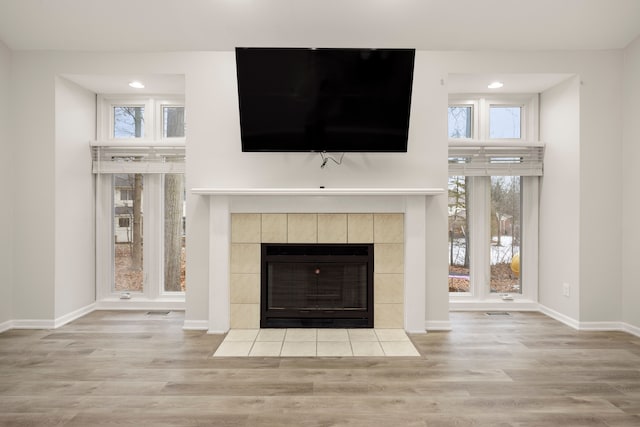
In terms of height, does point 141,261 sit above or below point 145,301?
above

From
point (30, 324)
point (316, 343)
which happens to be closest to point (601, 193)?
point (316, 343)

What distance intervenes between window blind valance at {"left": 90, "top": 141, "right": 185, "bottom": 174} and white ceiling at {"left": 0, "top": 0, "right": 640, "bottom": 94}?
2.18ft

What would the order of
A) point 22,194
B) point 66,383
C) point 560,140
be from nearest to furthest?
point 66,383 < point 22,194 < point 560,140

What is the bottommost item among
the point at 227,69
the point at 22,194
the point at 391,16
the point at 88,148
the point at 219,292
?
the point at 219,292

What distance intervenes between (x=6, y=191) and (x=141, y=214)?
3.67 ft

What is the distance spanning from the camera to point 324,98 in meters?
3.27

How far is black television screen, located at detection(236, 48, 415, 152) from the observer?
3191 mm

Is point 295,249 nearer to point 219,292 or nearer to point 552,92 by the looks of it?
point 219,292

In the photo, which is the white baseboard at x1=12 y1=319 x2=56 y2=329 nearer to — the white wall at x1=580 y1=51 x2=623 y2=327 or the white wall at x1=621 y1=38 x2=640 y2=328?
the white wall at x1=580 y1=51 x2=623 y2=327

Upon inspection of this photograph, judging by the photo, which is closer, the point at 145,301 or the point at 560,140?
the point at 560,140

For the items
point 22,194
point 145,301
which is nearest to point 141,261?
point 145,301

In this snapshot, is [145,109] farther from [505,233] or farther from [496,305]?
[496,305]

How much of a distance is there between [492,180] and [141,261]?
3.71 meters

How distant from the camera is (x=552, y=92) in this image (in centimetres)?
385
